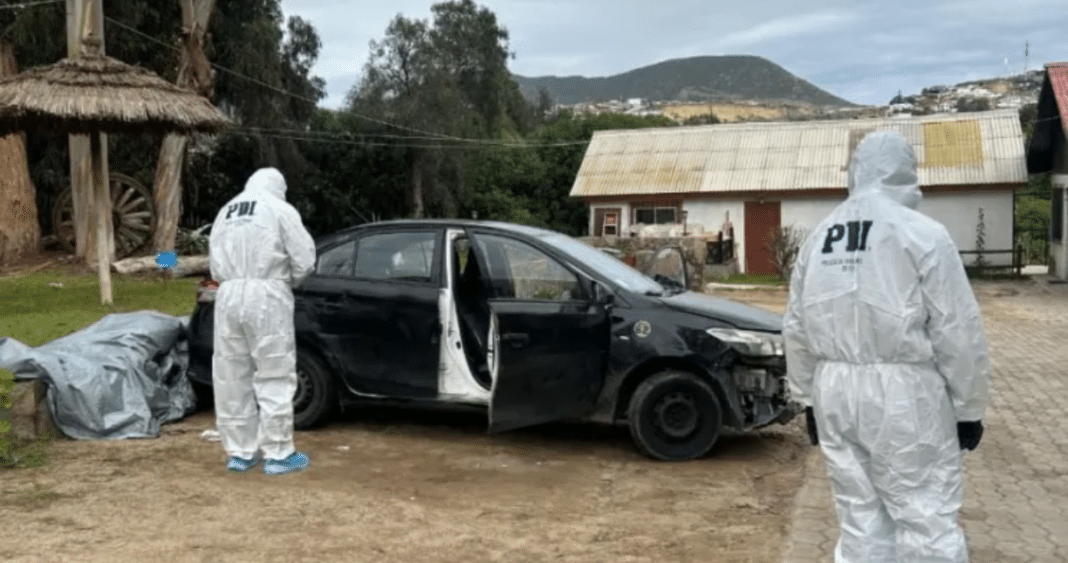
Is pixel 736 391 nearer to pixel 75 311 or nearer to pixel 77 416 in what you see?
pixel 77 416

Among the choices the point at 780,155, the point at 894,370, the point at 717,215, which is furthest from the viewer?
the point at 780,155

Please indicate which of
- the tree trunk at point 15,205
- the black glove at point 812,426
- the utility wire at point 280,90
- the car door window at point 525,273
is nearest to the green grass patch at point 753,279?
the utility wire at point 280,90

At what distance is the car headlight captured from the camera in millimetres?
6578

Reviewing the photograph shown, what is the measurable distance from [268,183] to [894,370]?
4.19m

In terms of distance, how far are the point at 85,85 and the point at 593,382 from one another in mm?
7577

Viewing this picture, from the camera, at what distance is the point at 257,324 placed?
6.21 m

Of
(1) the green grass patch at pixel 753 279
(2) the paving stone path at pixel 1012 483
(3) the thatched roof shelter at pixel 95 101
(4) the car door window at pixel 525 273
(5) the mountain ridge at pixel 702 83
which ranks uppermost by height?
(5) the mountain ridge at pixel 702 83

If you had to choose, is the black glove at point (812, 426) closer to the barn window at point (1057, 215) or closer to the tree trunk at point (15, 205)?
the tree trunk at point (15, 205)

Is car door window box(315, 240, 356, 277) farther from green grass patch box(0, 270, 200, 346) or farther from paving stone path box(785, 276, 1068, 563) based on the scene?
paving stone path box(785, 276, 1068, 563)

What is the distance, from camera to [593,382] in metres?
6.72

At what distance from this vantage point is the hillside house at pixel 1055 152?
24.8 m

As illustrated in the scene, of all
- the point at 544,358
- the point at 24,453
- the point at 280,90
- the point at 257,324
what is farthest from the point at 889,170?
the point at 280,90

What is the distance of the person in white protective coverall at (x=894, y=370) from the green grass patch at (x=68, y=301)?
7214mm

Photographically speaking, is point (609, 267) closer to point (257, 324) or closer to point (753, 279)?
point (257, 324)
